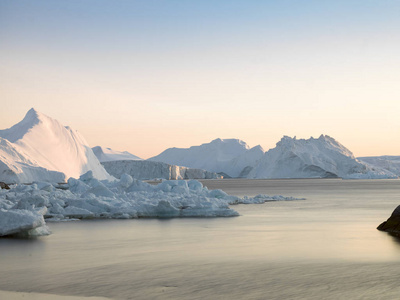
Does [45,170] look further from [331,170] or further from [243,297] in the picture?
[331,170]

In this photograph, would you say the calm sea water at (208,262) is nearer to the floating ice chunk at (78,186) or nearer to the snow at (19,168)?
the floating ice chunk at (78,186)

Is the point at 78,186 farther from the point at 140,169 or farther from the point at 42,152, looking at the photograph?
the point at 140,169

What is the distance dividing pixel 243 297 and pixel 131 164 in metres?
131

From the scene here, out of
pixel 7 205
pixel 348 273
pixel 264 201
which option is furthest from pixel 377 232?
pixel 264 201

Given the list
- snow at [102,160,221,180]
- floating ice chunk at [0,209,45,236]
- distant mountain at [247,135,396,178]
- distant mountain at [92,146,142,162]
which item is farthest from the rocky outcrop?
distant mountain at [92,146,142,162]

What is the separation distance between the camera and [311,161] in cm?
12812

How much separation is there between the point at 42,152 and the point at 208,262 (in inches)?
2409

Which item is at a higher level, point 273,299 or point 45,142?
point 45,142

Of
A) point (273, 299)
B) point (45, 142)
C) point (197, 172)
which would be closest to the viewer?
point (273, 299)

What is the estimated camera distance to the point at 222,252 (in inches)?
534

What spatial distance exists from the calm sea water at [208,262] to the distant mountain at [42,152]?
145 ft

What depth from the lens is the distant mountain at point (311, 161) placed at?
423 feet

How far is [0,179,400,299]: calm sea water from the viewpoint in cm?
905

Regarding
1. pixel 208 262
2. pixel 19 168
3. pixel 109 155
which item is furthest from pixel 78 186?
pixel 109 155
